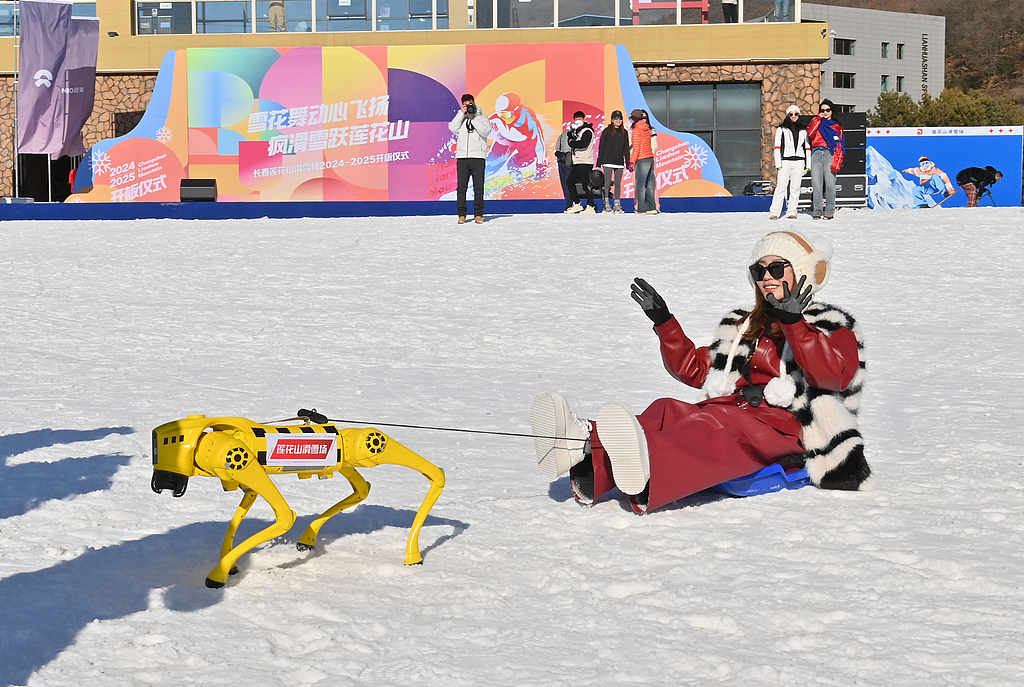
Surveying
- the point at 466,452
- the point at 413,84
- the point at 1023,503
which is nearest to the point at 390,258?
the point at 466,452

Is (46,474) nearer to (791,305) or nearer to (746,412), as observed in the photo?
(746,412)

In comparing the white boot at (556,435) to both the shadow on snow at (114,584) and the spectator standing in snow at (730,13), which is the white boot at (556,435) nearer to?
Result: the shadow on snow at (114,584)

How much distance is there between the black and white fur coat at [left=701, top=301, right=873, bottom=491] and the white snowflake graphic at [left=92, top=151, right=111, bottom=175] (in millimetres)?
19136

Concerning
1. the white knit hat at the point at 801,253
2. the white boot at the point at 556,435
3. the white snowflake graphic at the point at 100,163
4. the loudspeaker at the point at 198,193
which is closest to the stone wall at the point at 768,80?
the loudspeaker at the point at 198,193

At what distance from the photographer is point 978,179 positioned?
23.0m

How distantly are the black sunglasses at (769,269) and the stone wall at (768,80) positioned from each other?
17.7 m

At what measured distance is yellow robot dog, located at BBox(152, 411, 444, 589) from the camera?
2.90m

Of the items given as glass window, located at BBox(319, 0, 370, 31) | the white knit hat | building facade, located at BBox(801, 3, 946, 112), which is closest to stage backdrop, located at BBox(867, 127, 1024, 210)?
glass window, located at BBox(319, 0, 370, 31)

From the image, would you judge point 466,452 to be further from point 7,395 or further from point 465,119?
point 465,119

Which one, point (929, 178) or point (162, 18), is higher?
point (162, 18)

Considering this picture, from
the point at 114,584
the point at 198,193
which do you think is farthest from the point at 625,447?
the point at 198,193

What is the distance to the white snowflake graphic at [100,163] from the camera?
20766mm

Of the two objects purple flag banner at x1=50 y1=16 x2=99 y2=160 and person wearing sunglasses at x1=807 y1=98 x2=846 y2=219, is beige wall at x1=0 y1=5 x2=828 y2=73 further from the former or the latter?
person wearing sunglasses at x1=807 y1=98 x2=846 y2=219

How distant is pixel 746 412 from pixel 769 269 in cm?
54
